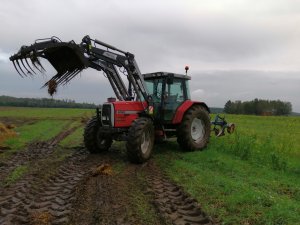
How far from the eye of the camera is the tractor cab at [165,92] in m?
11.8

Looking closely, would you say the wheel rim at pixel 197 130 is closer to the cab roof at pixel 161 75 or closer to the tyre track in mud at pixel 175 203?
the cab roof at pixel 161 75

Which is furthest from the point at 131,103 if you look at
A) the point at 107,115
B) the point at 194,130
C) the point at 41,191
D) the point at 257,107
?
the point at 257,107

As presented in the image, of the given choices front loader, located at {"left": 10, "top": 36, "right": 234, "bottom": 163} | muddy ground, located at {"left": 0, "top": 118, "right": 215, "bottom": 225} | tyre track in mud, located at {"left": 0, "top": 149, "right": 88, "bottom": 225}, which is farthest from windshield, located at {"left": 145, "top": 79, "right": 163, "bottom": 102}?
tyre track in mud, located at {"left": 0, "top": 149, "right": 88, "bottom": 225}

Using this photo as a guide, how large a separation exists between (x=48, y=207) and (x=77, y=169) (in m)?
3.29

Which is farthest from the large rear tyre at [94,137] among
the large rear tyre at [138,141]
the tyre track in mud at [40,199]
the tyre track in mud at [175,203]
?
the tyre track in mud at [175,203]

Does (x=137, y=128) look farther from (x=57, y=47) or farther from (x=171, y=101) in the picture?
(x=57, y=47)

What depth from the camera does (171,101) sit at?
39.2 ft

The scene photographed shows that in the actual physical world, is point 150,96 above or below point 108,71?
below

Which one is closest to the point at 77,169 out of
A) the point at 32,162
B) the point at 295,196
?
the point at 32,162

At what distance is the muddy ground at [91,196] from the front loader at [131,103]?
99 centimetres

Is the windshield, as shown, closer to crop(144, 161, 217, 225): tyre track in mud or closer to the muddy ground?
the muddy ground

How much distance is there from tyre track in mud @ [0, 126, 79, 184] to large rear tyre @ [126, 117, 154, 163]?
2.76m

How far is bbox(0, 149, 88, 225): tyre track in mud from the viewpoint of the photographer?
5605 millimetres

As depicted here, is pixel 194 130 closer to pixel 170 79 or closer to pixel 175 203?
pixel 170 79
